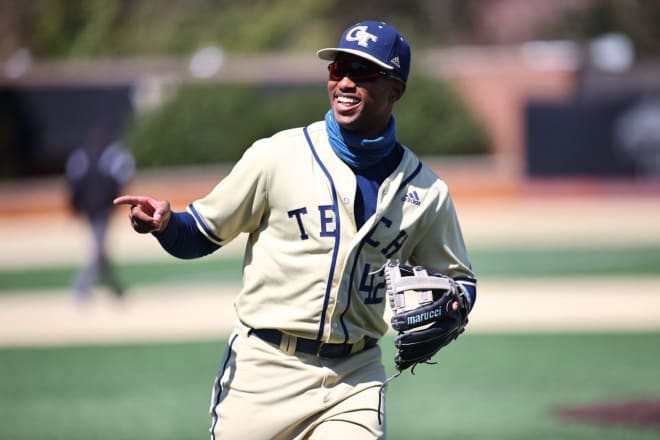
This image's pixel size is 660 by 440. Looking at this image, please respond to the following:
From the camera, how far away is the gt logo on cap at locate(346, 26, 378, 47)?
486cm

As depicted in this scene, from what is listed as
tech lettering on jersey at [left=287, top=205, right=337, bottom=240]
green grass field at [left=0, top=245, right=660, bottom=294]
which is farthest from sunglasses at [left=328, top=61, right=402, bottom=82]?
green grass field at [left=0, top=245, right=660, bottom=294]

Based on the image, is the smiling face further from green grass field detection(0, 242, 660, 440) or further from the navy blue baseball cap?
green grass field detection(0, 242, 660, 440)

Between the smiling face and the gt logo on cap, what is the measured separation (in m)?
0.08

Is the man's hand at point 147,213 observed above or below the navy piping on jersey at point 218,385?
above

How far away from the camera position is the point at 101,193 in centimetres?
1540

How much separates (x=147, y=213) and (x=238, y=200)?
0.39m

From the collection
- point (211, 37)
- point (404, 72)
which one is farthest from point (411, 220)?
point (211, 37)

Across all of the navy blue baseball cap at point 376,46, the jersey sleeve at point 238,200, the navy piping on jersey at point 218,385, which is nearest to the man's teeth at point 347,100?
the navy blue baseball cap at point 376,46

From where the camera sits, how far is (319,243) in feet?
15.9

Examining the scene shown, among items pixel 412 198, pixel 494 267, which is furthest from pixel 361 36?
pixel 494 267

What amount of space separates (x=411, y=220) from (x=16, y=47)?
32.4m

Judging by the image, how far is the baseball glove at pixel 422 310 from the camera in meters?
4.77

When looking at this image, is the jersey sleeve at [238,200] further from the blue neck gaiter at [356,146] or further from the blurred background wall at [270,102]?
the blurred background wall at [270,102]

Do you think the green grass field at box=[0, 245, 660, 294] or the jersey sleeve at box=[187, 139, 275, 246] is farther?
the green grass field at box=[0, 245, 660, 294]
